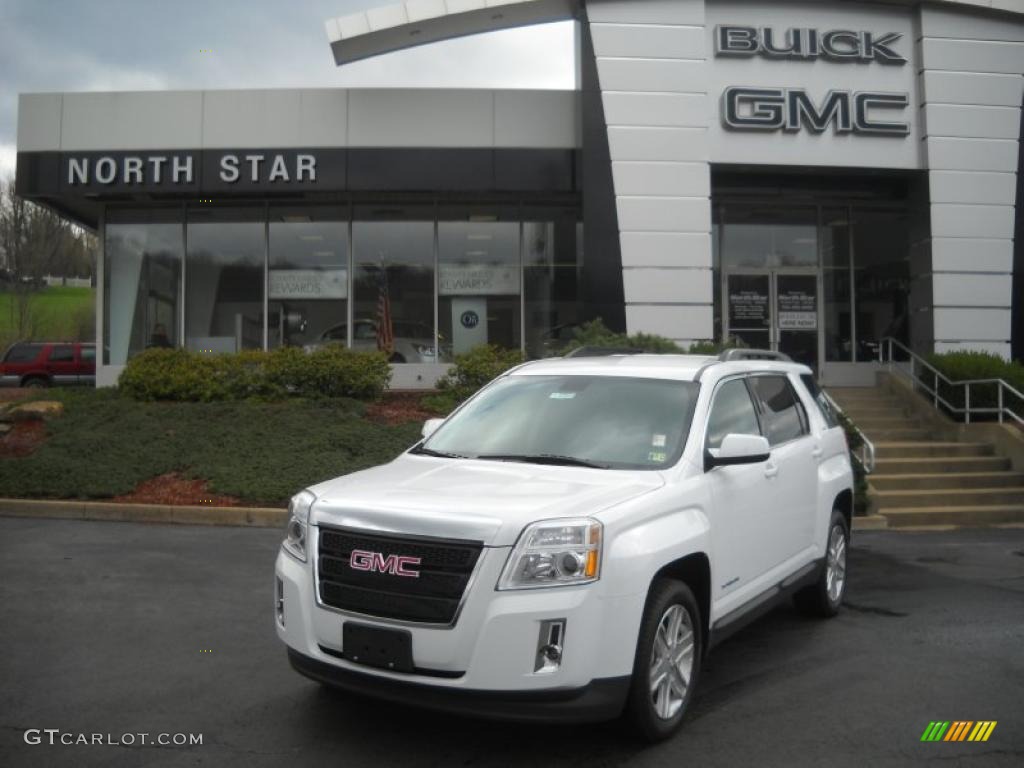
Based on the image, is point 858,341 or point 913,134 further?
point 858,341

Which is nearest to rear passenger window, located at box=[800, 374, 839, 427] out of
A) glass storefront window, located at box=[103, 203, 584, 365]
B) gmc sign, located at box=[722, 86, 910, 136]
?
gmc sign, located at box=[722, 86, 910, 136]

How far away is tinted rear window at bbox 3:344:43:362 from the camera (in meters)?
26.2

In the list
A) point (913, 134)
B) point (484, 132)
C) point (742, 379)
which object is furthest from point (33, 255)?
point (742, 379)

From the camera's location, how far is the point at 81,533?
9508 millimetres

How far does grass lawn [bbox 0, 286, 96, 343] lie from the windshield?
4247 centimetres

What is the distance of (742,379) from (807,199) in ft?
47.3

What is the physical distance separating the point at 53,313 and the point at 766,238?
132ft

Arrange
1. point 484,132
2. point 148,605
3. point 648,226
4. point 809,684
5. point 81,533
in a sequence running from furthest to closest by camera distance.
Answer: point 484,132, point 648,226, point 81,533, point 148,605, point 809,684

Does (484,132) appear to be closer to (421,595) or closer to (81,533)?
(81,533)

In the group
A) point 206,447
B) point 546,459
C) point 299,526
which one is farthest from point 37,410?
point 546,459

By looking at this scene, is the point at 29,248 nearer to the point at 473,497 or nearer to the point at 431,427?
the point at 431,427

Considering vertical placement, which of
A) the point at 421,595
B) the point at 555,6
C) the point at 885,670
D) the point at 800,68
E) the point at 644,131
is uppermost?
the point at 555,6

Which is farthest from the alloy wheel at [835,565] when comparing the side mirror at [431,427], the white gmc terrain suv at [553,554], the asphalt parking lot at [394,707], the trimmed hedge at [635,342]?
the trimmed hedge at [635,342]

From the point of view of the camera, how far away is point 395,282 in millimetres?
18625
